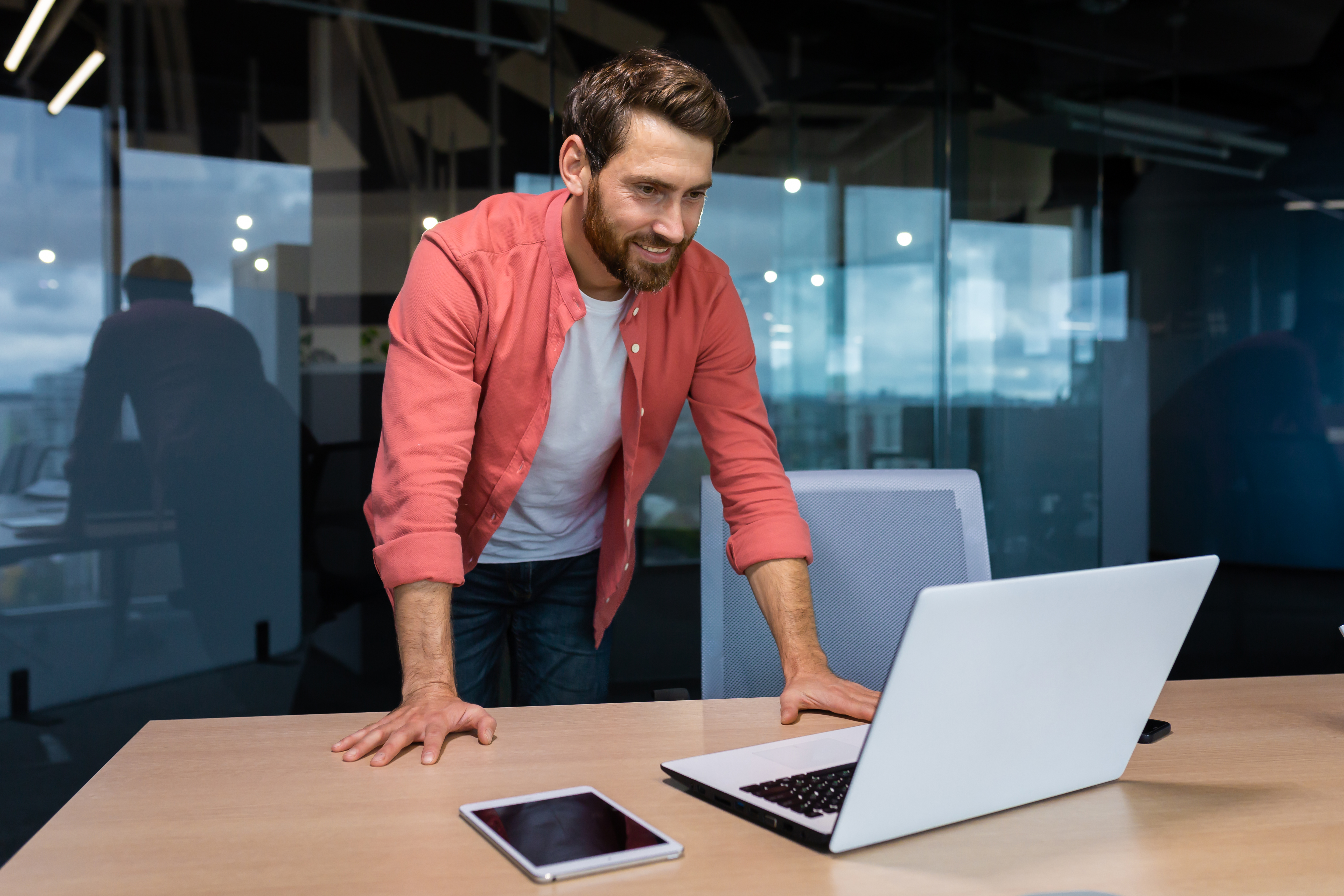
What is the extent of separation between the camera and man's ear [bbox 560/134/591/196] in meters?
1.46

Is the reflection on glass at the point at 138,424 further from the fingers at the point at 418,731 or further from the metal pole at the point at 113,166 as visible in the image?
the fingers at the point at 418,731

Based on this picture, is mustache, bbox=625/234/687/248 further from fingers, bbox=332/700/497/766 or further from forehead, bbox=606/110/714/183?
fingers, bbox=332/700/497/766

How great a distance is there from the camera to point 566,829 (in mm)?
841

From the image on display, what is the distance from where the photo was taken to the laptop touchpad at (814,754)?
100 centimetres

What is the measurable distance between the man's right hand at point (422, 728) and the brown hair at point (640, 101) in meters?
0.79

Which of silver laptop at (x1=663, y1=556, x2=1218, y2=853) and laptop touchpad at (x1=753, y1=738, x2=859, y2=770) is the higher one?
silver laptop at (x1=663, y1=556, x2=1218, y2=853)

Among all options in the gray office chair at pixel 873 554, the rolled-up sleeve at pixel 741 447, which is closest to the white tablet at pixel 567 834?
the rolled-up sleeve at pixel 741 447

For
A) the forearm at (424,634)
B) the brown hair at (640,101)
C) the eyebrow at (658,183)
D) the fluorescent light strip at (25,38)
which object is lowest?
the forearm at (424,634)

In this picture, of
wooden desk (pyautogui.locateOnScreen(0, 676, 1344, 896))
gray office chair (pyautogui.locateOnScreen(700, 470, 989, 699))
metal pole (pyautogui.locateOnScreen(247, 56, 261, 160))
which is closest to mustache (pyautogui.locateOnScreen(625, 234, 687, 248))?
gray office chair (pyautogui.locateOnScreen(700, 470, 989, 699))

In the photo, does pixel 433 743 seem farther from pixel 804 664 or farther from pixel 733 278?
pixel 733 278

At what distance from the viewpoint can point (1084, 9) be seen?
4012mm

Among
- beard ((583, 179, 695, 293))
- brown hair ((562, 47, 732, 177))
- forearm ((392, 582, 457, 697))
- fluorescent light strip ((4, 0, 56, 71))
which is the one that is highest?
fluorescent light strip ((4, 0, 56, 71))

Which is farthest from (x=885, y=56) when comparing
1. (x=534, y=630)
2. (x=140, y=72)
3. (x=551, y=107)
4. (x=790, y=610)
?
(x=790, y=610)

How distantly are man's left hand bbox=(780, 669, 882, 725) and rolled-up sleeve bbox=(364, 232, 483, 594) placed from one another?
451 millimetres
